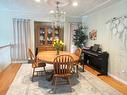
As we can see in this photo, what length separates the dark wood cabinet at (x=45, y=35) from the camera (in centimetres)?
679

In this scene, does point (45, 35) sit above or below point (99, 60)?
above

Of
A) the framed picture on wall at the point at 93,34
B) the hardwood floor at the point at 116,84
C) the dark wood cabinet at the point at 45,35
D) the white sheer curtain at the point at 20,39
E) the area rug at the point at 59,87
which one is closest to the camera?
the area rug at the point at 59,87

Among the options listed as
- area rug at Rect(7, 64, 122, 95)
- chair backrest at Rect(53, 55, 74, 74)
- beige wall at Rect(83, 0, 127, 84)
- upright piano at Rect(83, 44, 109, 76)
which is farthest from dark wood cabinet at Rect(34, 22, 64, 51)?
chair backrest at Rect(53, 55, 74, 74)

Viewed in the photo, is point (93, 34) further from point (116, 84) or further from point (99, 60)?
point (116, 84)

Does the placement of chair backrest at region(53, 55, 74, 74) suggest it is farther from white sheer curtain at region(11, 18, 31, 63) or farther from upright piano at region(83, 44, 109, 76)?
white sheer curtain at region(11, 18, 31, 63)

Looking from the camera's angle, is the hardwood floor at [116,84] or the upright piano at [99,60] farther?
the upright piano at [99,60]

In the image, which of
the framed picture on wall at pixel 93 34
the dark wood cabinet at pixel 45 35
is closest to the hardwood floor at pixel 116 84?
the framed picture on wall at pixel 93 34

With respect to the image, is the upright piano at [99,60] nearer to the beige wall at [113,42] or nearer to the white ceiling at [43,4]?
the beige wall at [113,42]

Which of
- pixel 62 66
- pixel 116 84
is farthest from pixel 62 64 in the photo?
pixel 116 84

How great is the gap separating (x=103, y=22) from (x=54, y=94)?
330 centimetres

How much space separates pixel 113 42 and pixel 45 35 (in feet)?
12.5

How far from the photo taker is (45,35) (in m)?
6.90

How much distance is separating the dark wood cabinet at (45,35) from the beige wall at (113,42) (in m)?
2.37

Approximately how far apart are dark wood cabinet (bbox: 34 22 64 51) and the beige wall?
237 centimetres
